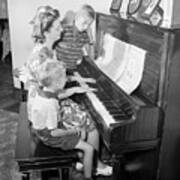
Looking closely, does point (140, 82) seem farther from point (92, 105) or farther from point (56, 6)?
point (56, 6)

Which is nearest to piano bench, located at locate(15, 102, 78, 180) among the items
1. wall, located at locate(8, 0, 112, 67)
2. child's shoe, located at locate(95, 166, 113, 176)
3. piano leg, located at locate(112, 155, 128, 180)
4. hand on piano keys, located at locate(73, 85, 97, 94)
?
piano leg, located at locate(112, 155, 128, 180)

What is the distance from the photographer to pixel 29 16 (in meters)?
3.54

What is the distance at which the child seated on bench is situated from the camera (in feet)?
5.31

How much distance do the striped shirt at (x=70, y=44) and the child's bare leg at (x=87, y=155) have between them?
94 cm

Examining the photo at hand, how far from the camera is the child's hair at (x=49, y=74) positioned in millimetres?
1602

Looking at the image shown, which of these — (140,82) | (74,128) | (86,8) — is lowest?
(74,128)

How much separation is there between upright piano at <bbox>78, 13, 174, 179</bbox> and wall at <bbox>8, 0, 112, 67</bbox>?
1.84m

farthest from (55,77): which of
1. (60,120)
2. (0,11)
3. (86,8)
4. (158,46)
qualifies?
(0,11)

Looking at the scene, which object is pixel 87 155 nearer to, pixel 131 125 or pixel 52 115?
pixel 52 115

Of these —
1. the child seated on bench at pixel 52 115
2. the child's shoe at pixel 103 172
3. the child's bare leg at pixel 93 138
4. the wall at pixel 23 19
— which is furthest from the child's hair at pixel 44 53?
the wall at pixel 23 19

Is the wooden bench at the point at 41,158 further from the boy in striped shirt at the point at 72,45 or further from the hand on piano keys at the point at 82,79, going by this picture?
the boy in striped shirt at the point at 72,45

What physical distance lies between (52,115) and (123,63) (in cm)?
53

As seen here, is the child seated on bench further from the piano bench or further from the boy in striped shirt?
the boy in striped shirt

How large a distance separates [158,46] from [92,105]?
561mm
